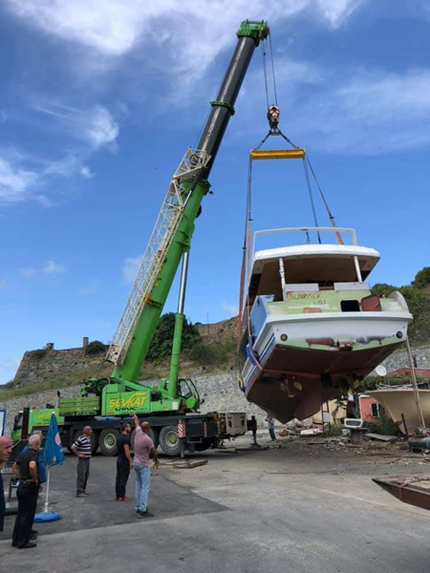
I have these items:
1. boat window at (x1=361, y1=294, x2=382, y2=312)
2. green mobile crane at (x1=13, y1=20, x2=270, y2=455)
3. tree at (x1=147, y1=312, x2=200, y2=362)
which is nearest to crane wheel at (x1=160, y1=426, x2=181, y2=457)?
green mobile crane at (x1=13, y1=20, x2=270, y2=455)

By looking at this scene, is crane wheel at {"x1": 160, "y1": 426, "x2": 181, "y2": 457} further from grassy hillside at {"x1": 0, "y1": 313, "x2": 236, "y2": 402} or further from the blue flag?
grassy hillside at {"x1": 0, "y1": 313, "x2": 236, "y2": 402}

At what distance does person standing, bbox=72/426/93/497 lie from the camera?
7570mm

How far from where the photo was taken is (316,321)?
8.52 meters

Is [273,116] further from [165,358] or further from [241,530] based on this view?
[165,358]

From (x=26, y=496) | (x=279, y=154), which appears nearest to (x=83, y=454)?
(x=26, y=496)

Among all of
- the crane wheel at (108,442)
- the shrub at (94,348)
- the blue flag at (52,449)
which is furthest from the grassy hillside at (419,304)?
the shrub at (94,348)

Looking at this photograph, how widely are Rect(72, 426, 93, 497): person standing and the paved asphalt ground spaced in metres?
0.26

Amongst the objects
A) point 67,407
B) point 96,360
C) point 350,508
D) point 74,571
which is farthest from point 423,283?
point 74,571

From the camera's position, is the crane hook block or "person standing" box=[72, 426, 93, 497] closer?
"person standing" box=[72, 426, 93, 497]

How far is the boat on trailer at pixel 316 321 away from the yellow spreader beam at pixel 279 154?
11.3ft

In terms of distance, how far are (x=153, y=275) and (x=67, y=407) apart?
5197 mm

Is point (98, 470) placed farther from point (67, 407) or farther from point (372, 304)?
point (372, 304)

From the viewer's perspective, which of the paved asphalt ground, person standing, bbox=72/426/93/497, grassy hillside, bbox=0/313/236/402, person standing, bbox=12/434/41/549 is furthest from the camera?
grassy hillside, bbox=0/313/236/402

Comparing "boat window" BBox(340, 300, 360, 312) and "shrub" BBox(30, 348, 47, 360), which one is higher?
"shrub" BBox(30, 348, 47, 360)
